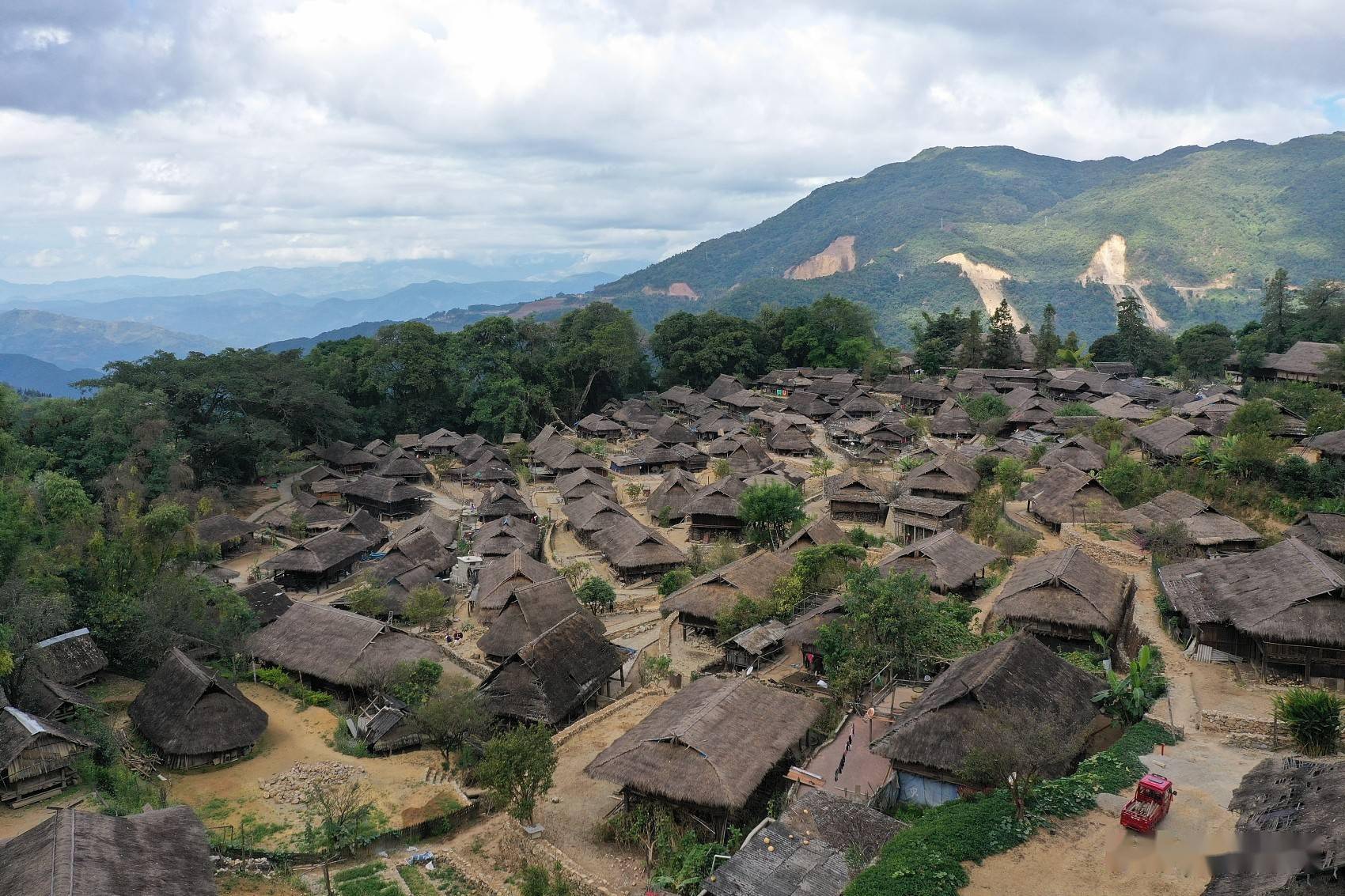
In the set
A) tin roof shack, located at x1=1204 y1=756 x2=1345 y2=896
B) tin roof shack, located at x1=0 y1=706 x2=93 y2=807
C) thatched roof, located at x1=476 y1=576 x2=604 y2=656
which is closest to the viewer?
tin roof shack, located at x1=1204 y1=756 x2=1345 y2=896

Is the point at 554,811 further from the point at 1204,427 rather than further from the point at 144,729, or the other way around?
the point at 1204,427

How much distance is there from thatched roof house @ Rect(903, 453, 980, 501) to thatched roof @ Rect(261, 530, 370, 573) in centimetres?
2258

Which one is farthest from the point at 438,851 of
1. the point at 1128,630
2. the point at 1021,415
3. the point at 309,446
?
the point at 309,446

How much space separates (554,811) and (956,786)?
7626 millimetres

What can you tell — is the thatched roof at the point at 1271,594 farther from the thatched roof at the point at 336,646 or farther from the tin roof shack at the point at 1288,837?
the thatched roof at the point at 336,646

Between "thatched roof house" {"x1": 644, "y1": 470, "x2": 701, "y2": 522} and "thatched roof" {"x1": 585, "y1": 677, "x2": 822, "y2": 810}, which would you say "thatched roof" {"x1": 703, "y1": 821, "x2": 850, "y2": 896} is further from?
"thatched roof house" {"x1": 644, "y1": 470, "x2": 701, "y2": 522}

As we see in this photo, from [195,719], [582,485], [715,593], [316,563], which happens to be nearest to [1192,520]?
[715,593]

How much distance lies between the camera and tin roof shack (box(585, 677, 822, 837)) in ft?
48.8

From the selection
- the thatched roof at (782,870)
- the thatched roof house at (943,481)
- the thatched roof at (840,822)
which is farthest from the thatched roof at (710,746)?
the thatched roof house at (943,481)

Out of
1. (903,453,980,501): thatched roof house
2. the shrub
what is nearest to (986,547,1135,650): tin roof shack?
the shrub

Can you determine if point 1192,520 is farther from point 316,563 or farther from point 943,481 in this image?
point 316,563

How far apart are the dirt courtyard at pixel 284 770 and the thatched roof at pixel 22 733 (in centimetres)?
223

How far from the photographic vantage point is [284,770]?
1900 centimetres

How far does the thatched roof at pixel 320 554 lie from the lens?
107ft
